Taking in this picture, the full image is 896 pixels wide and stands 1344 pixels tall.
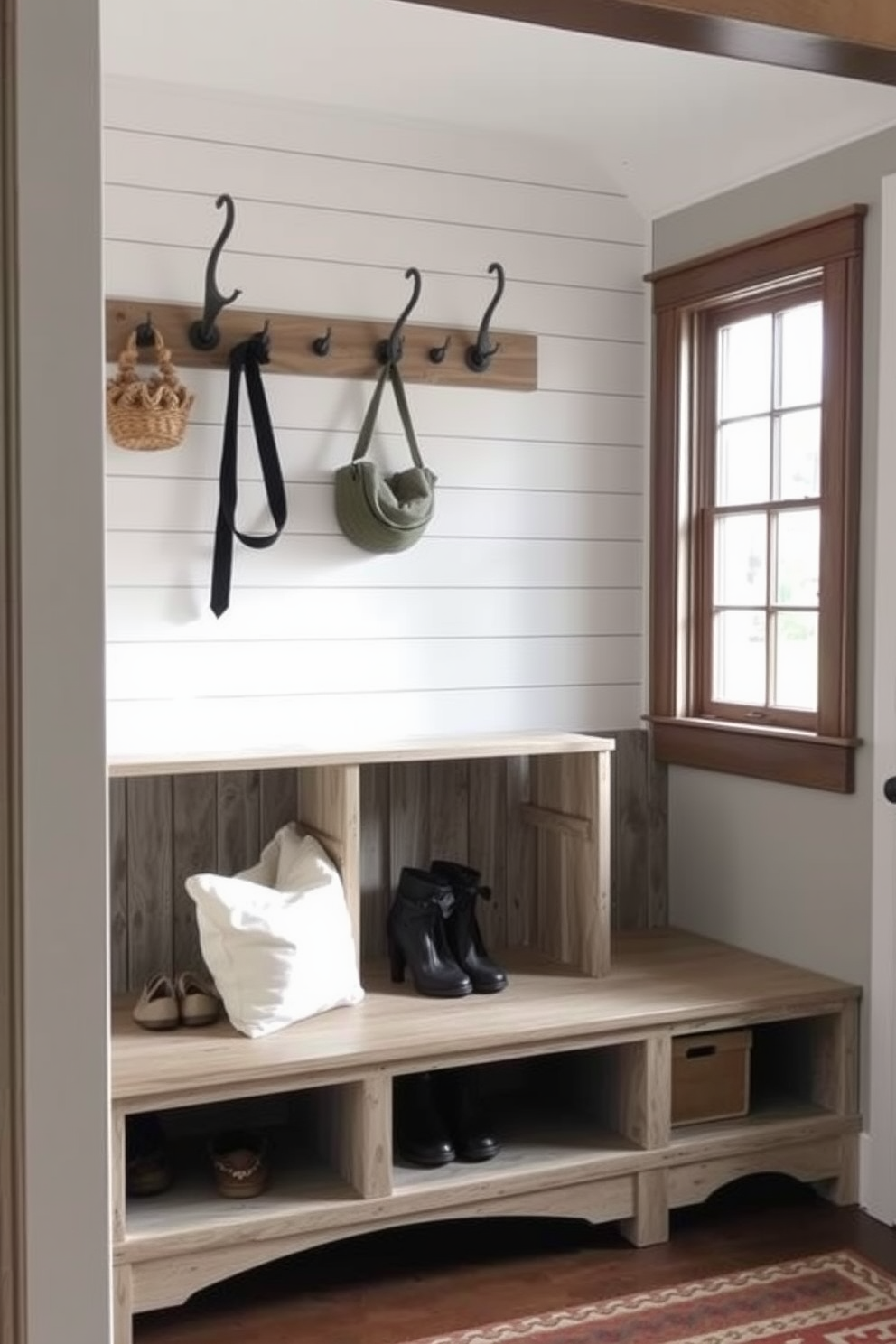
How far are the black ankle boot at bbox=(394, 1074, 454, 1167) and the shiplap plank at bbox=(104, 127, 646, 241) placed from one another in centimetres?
183

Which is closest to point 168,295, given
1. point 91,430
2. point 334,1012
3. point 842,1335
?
point 334,1012

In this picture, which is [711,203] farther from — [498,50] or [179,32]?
[179,32]

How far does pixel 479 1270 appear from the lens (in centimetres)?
297

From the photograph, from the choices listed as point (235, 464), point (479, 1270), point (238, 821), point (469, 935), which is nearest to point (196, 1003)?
point (238, 821)

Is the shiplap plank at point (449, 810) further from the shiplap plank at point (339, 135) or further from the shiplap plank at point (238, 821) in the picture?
the shiplap plank at point (339, 135)

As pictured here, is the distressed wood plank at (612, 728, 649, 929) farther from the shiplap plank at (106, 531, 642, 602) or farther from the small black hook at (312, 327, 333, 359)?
the small black hook at (312, 327, 333, 359)

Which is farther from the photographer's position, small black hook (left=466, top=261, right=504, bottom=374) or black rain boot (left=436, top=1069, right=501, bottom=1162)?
small black hook (left=466, top=261, right=504, bottom=374)

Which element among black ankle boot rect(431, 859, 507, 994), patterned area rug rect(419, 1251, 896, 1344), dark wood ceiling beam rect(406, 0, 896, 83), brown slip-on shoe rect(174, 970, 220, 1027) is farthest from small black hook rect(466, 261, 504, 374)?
patterned area rug rect(419, 1251, 896, 1344)

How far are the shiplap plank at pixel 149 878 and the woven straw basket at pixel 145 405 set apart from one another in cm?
72

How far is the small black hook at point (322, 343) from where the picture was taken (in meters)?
3.37

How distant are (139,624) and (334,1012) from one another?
91 centimetres

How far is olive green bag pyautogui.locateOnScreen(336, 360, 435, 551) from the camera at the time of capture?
10.9 feet

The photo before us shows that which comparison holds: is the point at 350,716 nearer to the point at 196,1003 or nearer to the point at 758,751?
the point at 196,1003

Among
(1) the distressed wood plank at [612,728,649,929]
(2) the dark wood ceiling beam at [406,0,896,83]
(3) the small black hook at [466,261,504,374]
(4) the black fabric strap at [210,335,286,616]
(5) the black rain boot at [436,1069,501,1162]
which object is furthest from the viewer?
(1) the distressed wood plank at [612,728,649,929]
